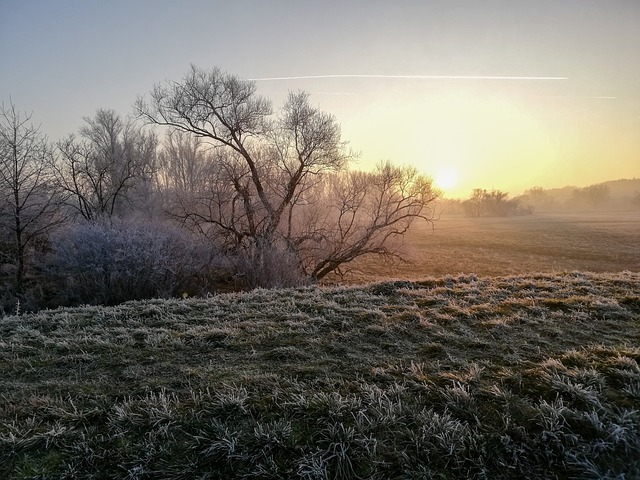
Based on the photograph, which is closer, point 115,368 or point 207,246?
point 115,368

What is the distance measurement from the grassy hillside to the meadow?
0.04 feet

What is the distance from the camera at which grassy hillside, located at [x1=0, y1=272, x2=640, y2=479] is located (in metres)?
2.16

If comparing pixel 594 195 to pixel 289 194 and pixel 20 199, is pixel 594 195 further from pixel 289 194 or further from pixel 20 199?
pixel 20 199

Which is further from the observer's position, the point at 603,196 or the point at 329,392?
the point at 603,196

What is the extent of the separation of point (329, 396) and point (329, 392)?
0.15 m

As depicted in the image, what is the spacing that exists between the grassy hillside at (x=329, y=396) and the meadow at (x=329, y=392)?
0.04 ft

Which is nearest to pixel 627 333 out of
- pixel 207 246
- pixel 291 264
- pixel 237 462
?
pixel 237 462

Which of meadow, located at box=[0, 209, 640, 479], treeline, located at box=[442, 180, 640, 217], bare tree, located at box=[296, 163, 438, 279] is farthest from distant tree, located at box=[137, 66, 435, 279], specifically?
treeline, located at box=[442, 180, 640, 217]

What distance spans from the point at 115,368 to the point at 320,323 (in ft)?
7.60

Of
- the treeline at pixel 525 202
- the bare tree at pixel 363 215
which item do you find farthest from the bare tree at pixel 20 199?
the treeline at pixel 525 202

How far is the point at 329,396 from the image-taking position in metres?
2.65

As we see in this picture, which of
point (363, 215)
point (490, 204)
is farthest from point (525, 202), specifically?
point (363, 215)

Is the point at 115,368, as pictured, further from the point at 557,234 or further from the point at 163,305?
the point at 557,234

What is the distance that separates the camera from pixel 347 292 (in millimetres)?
6348
